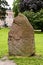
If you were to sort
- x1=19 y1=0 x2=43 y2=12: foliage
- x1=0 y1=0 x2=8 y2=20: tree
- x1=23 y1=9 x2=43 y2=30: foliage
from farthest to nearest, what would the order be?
x1=0 y1=0 x2=8 y2=20: tree
x1=19 y1=0 x2=43 y2=12: foliage
x1=23 y1=9 x2=43 y2=30: foliage

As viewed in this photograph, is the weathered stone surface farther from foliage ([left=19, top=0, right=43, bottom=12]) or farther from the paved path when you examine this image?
foliage ([left=19, top=0, right=43, bottom=12])

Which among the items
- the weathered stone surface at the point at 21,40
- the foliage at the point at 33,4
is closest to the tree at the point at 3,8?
the foliage at the point at 33,4

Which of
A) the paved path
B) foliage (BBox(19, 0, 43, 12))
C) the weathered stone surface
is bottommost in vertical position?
the paved path

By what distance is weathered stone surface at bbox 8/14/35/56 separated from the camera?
377 inches

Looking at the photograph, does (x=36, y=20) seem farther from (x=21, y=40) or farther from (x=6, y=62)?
(x=6, y=62)

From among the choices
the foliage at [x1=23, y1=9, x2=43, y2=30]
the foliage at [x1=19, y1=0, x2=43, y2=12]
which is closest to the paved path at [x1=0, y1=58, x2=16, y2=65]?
the foliage at [x1=23, y1=9, x2=43, y2=30]

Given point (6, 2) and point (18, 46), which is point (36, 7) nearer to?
point (6, 2)

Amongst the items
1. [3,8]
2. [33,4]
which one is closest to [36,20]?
[33,4]

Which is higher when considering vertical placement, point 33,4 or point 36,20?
point 33,4

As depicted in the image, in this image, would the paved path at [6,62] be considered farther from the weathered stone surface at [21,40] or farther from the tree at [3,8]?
the tree at [3,8]

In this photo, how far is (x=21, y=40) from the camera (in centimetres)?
958

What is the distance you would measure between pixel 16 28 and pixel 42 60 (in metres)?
1.63

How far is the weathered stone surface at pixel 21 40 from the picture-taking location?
958 centimetres

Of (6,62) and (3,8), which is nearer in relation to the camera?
(6,62)
